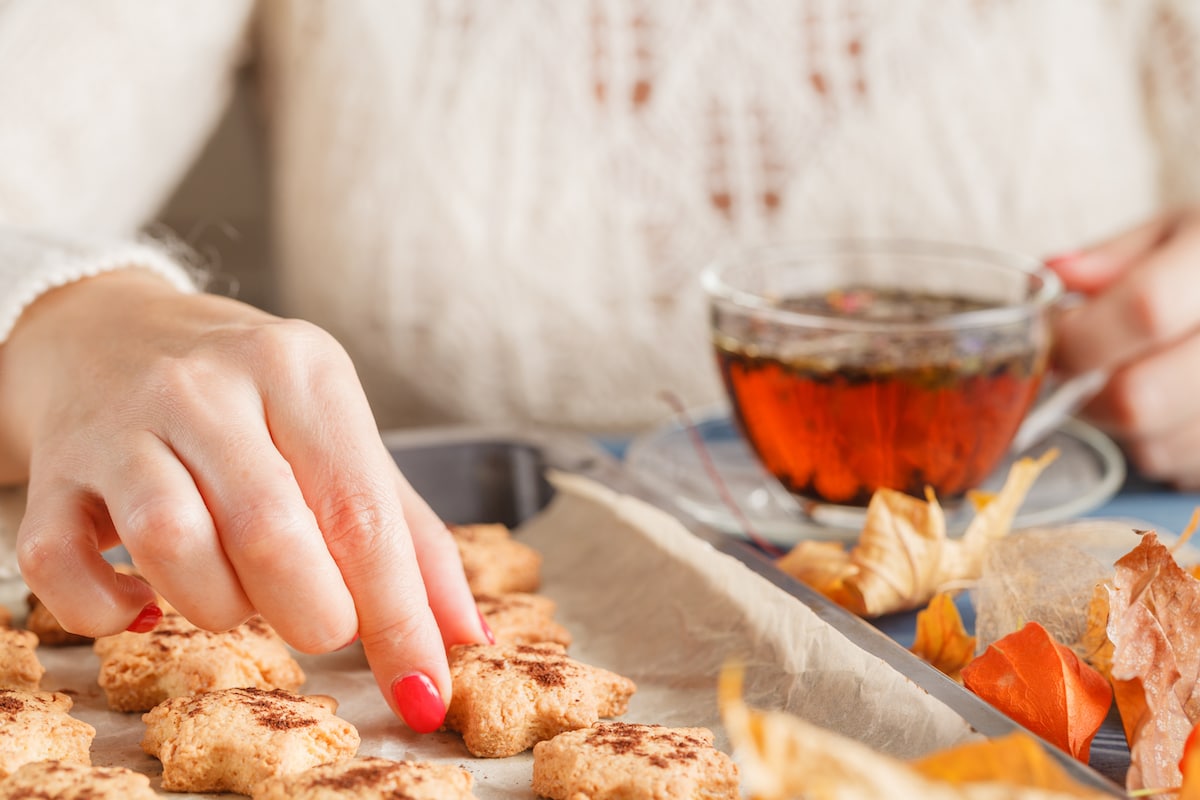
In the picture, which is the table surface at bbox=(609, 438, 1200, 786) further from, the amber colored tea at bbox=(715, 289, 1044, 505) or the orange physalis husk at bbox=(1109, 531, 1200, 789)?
the orange physalis husk at bbox=(1109, 531, 1200, 789)

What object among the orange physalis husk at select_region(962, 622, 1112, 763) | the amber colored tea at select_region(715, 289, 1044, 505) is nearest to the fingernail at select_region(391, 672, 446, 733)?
the orange physalis husk at select_region(962, 622, 1112, 763)

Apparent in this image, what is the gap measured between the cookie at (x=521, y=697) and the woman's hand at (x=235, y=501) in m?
0.02

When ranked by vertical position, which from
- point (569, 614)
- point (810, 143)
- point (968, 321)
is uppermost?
point (810, 143)

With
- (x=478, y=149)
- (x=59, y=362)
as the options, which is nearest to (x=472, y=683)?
(x=59, y=362)

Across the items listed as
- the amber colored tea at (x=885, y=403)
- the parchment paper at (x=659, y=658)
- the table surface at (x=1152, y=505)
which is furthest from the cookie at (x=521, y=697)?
the table surface at (x=1152, y=505)

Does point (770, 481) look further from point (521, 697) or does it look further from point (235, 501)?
point (235, 501)

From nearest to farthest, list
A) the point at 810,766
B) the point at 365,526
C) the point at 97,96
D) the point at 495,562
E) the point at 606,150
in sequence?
the point at 810,766, the point at 365,526, the point at 495,562, the point at 97,96, the point at 606,150

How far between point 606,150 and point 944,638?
966 millimetres

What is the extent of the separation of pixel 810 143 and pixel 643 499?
0.77 m

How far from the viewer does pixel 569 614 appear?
94 centimetres

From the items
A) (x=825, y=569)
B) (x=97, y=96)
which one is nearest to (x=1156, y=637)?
(x=825, y=569)

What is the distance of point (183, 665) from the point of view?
0.75 meters

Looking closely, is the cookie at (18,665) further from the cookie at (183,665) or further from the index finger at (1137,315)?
the index finger at (1137,315)

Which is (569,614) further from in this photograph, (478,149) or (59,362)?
(478,149)
